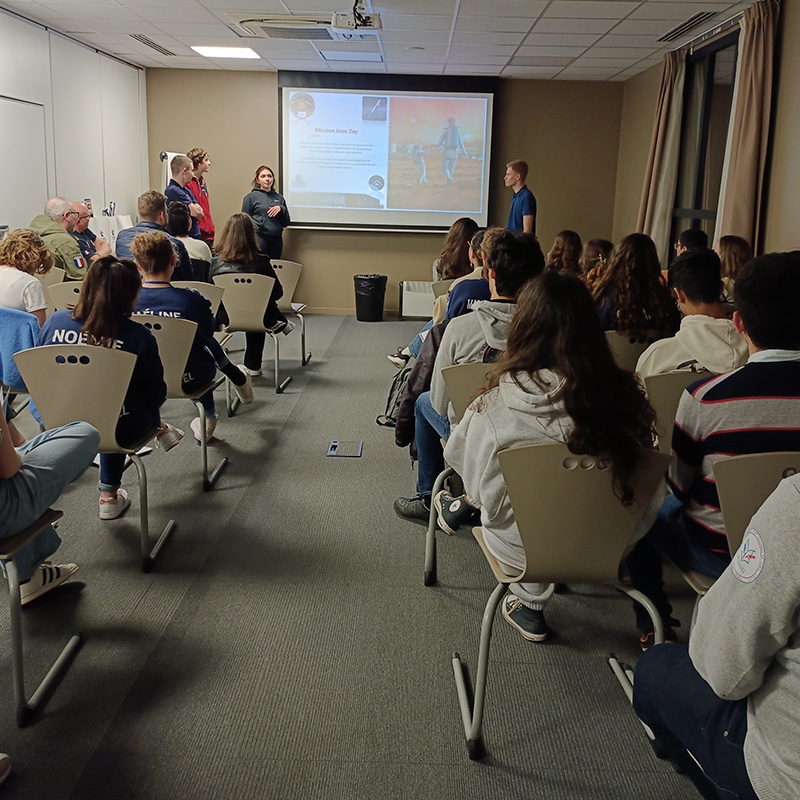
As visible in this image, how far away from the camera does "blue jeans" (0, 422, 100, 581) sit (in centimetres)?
197

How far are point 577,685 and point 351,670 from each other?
26.4 inches

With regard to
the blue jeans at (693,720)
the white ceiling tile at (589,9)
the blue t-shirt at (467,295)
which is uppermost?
the white ceiling tile at (589,9)

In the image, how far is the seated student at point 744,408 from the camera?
177 cm

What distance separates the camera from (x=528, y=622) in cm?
254

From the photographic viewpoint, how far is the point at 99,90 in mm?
7707

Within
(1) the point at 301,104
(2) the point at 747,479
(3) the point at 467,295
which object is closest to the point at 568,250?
(3) the point at 467,295

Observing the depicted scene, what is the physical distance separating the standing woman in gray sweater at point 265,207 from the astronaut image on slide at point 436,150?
4.34ft

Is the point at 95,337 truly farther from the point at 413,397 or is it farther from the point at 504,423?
the point at 504,423

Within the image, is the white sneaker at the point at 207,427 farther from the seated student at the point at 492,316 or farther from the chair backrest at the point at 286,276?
the chair backrest at the point at 286,276

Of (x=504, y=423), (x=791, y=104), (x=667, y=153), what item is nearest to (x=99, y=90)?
(x=667, y=153)

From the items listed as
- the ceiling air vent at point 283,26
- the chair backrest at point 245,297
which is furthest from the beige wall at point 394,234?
the chair backrest at point 245,297

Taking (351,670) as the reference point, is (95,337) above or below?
above

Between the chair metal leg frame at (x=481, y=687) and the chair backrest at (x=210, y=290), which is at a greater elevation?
the chair backrest at (x=210, y=290)

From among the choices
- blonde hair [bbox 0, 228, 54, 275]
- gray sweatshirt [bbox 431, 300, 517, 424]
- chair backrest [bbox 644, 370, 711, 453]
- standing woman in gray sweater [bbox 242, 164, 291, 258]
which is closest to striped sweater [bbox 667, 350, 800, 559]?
chair backrest [bbox 644, 370, 711, 453]
